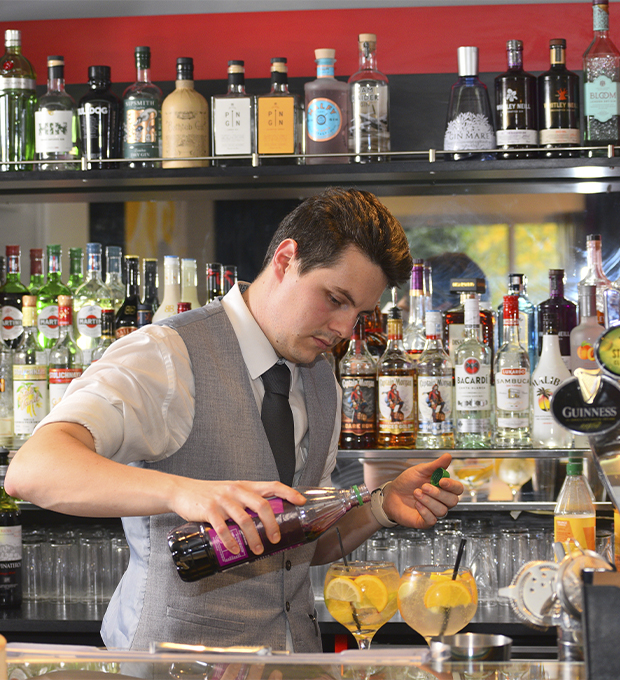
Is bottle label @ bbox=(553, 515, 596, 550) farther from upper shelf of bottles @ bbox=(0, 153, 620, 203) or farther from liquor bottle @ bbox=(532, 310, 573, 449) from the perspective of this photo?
upper shelf of bottles @ bbox=(0, 153, 620, 203)

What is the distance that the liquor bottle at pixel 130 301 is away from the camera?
230 cm

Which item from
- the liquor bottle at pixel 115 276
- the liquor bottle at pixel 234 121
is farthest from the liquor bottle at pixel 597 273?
the liquor bottle at pixel 115 276

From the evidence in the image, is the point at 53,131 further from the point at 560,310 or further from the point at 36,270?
the point at 560,310

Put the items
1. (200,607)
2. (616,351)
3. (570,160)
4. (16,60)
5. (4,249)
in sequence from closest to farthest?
(616,351)
(200,607)
(570,160)
(16,60)
(4,249)

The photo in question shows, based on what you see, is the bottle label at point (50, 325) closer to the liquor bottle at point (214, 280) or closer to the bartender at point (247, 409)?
the liquor bottle at point (214, 280)

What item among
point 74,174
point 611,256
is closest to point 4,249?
point 74,174

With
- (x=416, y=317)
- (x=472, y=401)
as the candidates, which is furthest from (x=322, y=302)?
(x=416, y=317)

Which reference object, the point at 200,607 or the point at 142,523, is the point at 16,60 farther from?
the point at 200,607

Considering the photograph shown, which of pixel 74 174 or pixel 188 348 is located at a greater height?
pixel 74 174

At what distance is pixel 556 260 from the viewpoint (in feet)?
7.87

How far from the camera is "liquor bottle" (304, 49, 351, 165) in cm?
213

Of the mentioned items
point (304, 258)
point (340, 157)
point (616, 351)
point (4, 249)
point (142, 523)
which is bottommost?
point (142, 523)

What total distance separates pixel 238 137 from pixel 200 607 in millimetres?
1237

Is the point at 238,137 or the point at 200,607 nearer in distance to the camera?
the point at 200,607
